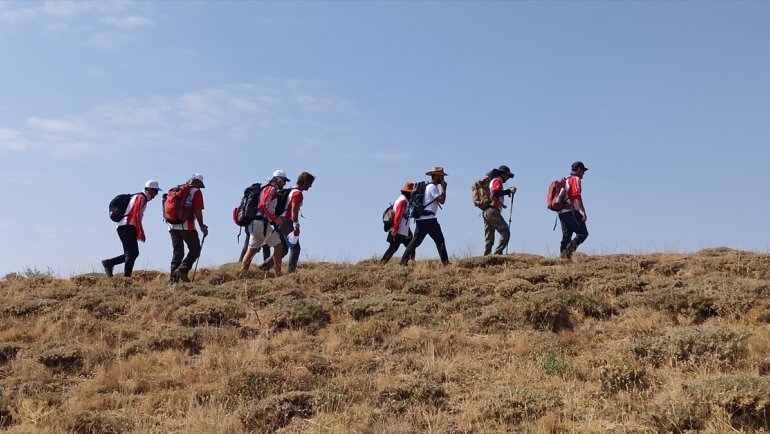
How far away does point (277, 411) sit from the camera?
25.7ft

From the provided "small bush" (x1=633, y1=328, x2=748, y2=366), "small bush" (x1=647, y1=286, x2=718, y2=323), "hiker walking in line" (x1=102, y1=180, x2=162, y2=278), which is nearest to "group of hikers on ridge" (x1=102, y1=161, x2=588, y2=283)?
"hiker walking in line" (x1=102, y1=180, x2=162, y2=278)

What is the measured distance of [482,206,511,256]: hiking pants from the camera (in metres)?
16.0

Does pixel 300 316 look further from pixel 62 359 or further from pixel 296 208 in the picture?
pixel 296 208

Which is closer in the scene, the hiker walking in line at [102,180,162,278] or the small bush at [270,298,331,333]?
the small bush at [270,298,331,333]

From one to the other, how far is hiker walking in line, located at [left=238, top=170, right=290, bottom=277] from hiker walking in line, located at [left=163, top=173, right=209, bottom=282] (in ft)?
2.93

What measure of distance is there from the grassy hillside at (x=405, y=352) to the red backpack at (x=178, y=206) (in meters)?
1.27

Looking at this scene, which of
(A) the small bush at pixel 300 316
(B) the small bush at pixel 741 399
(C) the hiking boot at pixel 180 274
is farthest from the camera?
(C) the hiking boot at pixel 180 274

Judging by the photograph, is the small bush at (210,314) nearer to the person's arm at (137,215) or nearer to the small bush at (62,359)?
the small bush at (62,359)

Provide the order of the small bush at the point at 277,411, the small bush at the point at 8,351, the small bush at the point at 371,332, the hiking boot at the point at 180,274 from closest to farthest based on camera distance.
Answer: the small bush at the point at 277,411, the small bush at the point at 8,351, the small bush at the point at 371,332, the hiking boot at the point at 180,274

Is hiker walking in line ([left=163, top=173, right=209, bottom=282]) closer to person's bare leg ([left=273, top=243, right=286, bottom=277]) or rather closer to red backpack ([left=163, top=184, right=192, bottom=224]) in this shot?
red backpack ([left=163, top=184, right=192, bottom=224])

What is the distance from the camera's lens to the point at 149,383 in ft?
29.1

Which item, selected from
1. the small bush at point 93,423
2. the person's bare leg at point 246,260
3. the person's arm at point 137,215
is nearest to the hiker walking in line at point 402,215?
the person's bare leg at point 246,260

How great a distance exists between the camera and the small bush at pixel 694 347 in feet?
27.6

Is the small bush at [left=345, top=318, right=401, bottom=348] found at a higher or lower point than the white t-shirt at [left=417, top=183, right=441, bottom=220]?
lower
